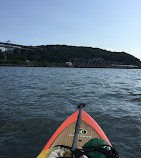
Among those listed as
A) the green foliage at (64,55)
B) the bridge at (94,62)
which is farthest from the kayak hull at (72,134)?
the bridge at (94,62)

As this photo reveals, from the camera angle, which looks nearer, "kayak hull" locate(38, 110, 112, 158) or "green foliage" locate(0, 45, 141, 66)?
"kayak hull" locate(38, 110, 112, 158)

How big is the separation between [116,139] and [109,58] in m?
177

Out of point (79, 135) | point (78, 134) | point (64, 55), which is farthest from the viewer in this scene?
Result: point (64, 55)

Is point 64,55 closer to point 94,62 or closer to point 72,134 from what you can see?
point 94,62

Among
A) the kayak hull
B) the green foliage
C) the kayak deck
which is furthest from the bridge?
the kayak deck

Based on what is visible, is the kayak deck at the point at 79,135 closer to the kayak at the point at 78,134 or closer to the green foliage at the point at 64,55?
A: the kayak at the point at 78,134

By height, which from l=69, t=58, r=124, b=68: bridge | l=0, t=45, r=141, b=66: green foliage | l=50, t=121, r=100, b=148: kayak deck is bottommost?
l=50, t=121, r=100, b=148: kayak deck

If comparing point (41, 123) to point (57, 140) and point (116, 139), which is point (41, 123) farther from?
point (116, 139)

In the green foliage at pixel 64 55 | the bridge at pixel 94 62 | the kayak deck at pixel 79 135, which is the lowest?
the kayak deck at pixel 79 135

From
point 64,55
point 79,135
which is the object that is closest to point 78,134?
point 79,135

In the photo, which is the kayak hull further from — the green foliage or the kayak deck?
the green foliage

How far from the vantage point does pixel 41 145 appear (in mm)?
4098

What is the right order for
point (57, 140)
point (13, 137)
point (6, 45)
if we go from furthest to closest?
point (6, 45), point (13, 137), point (57, 140)

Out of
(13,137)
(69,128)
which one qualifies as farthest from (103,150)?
(13,137)
